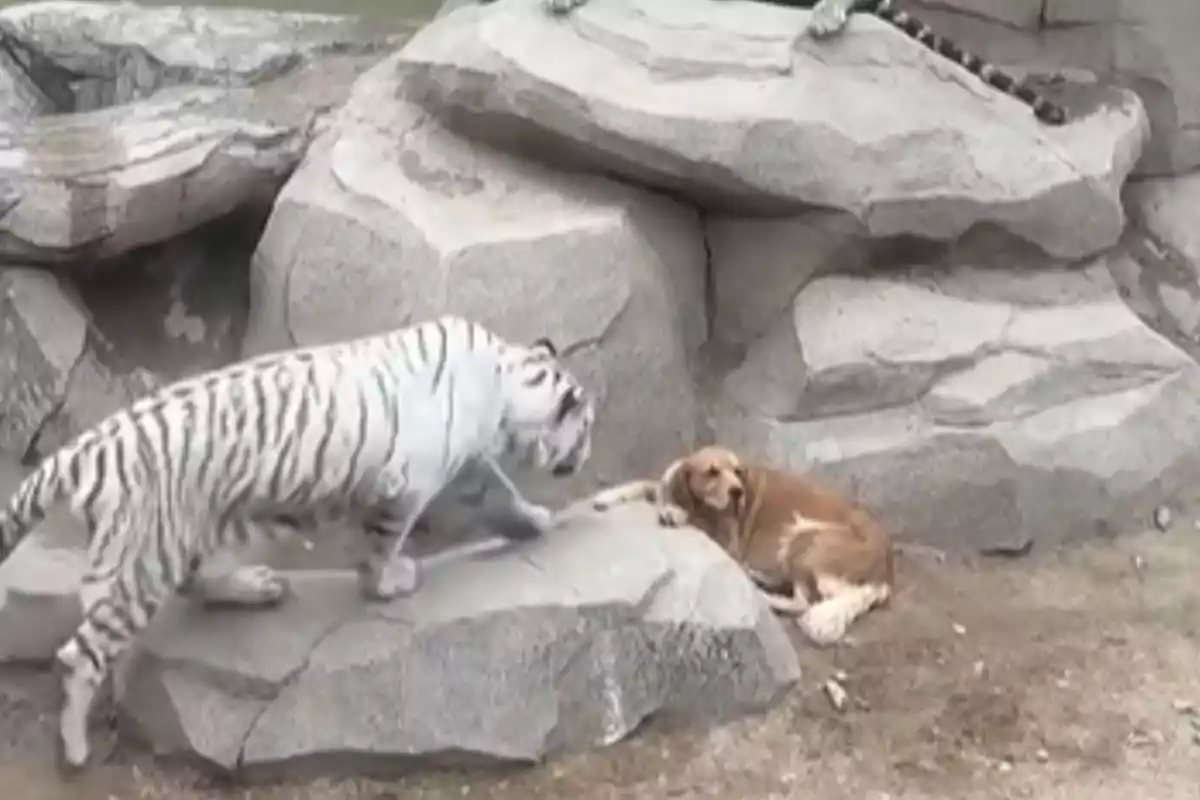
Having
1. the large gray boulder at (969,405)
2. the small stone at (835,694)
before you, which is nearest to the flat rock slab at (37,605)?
the small stone at (835,694)

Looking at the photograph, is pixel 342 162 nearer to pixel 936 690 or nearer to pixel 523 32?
pixel 523 32

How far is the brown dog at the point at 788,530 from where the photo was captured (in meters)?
3.44

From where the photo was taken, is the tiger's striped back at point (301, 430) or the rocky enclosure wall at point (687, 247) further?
the rocky enclosure wall at point (687, 247)

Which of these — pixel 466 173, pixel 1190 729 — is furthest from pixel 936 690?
pixel 466 173

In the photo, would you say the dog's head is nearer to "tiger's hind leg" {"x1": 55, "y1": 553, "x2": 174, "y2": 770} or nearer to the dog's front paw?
the dog's front paw

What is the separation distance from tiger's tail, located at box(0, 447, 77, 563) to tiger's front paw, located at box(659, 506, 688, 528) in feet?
3.97

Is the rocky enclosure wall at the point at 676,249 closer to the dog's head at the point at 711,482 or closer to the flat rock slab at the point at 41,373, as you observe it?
the flat rock slab at the point at 41,373

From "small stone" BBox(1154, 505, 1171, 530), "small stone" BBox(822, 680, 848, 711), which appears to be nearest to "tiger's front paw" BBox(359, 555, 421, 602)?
"small stone" BBox(822, 680, 848, 711)

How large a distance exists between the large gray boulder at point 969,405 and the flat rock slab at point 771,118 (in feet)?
0.67

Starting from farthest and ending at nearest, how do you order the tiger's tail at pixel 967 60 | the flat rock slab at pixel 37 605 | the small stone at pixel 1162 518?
the tiger's tail at pixel 967 60, the small stone at pixel 1162 518, the flat rock slab at pixel 37 605

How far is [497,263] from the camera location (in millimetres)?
3648

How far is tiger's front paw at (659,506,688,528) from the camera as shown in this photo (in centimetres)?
342

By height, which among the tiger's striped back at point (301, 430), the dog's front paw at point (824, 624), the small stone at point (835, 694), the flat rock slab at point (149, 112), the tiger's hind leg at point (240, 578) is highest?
the tiger's striped back at point (301, 430)

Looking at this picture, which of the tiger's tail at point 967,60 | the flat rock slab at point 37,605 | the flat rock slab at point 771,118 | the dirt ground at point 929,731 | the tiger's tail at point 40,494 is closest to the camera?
the tiger's tail at point 40,494
